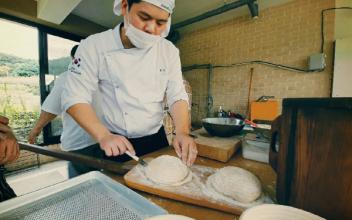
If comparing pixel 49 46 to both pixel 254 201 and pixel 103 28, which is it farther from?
pixel 254 201

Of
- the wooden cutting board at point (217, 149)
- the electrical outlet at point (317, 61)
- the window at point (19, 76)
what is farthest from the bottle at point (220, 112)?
the window at point (19, 76)

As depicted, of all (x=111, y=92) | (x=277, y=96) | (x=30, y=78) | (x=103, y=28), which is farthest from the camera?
(x=103, y=28)

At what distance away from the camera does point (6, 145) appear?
877 mm

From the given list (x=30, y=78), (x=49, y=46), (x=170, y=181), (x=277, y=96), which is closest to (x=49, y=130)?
(x=30, y=78)

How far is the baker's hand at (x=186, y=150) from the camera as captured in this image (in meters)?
1.12

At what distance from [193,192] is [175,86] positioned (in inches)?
39.5

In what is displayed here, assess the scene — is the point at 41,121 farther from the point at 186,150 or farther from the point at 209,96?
the point at 209,96

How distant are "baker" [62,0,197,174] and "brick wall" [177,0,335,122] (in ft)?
10.8

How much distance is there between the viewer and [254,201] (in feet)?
2.52

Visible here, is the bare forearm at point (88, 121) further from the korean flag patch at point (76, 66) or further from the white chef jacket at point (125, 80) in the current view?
the korean flag patch at point (76, 66)

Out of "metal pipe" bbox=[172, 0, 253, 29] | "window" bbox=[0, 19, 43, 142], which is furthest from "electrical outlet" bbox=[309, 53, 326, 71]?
"window" bbox=[0, 19, 43, 142]

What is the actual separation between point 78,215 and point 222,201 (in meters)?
0.50

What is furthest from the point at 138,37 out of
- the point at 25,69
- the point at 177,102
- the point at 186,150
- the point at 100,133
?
the point at 25,69

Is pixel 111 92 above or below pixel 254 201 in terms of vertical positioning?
above
